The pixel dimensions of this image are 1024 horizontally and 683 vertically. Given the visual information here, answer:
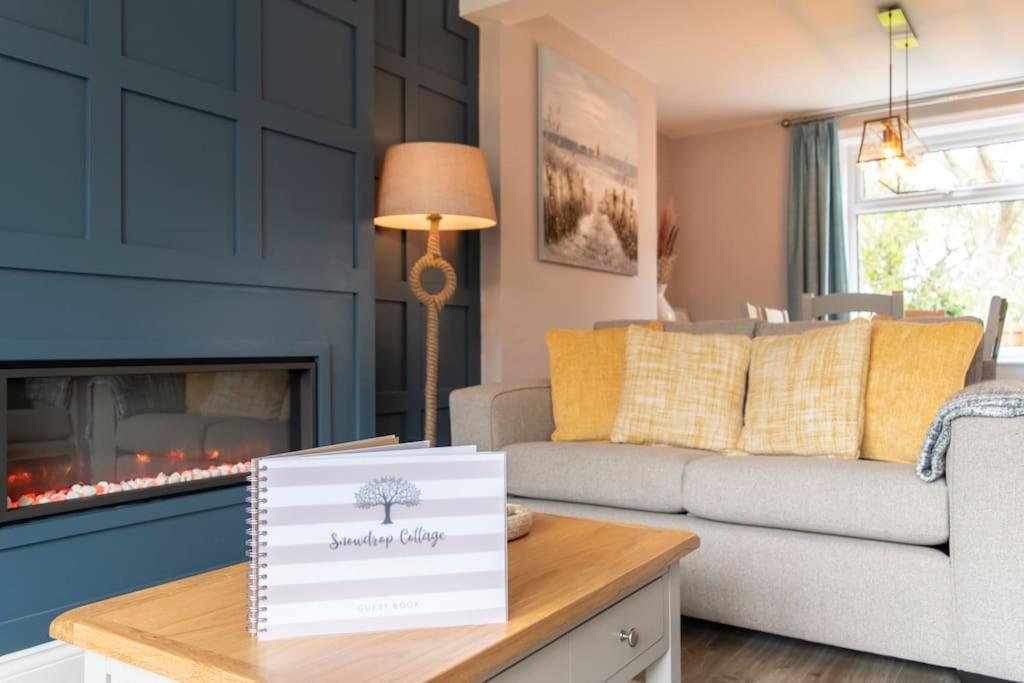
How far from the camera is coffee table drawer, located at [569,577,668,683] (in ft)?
3.95

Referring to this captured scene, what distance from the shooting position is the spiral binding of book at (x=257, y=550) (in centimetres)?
98

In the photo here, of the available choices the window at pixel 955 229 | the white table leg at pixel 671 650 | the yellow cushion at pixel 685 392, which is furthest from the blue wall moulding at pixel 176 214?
the window at pixel 955 229

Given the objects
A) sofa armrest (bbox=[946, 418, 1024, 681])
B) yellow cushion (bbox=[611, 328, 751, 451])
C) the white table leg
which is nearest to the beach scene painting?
yellow cushion (bbox=[611, 328, 751, 451])

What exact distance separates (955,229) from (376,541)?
608cm

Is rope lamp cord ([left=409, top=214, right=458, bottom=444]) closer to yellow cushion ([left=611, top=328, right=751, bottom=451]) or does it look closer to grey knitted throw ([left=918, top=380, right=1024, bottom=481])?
yellow cushion ([left=611, top=328, right=751, bottom=451])

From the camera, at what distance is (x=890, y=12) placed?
4.18m

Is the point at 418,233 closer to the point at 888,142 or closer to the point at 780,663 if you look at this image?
the point at 780,663

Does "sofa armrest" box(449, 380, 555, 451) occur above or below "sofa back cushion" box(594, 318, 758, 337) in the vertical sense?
below

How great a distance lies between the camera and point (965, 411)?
1.80 metres

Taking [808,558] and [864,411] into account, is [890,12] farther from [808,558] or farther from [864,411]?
[808,558]

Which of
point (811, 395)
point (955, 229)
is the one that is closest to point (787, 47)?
point (955, 229)

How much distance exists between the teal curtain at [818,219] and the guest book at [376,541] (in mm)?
5405

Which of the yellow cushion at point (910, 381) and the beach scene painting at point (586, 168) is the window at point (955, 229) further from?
the yellow cushion at point (910, 381)

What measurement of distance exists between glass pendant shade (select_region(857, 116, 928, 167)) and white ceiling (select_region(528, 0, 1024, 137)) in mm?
602
